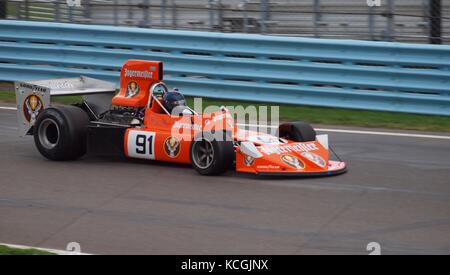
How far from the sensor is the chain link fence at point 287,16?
15400mm

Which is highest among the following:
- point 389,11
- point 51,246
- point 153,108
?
point 389,11

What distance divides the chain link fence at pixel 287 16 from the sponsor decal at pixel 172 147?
5417mm

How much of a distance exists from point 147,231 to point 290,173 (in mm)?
2261

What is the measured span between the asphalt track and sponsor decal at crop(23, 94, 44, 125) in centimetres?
49

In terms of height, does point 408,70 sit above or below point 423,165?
above

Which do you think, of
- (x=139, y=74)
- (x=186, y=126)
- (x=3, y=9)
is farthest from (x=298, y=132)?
(x=3, y=9)

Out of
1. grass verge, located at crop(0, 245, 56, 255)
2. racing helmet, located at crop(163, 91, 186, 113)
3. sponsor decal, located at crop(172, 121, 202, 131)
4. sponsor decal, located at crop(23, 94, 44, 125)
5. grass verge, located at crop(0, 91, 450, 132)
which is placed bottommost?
grass verge, located at crop(0, 245, 56, 255)

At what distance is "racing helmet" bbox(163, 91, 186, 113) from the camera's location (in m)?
10.9

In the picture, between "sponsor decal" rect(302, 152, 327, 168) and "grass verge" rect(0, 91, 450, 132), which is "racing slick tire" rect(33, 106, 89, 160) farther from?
"grass verge" rect(0, 91, 450, 132)

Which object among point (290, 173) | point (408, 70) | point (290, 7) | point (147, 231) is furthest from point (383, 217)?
point (290, 7)

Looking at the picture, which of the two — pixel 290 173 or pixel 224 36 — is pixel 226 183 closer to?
pixel 290 173

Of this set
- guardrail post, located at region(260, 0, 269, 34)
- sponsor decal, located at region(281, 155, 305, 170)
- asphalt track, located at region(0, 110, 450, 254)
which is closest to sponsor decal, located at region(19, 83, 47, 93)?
asphalt track, located at region(0, 110, 450, 254)

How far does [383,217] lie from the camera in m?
8.66

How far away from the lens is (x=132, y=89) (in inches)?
449
